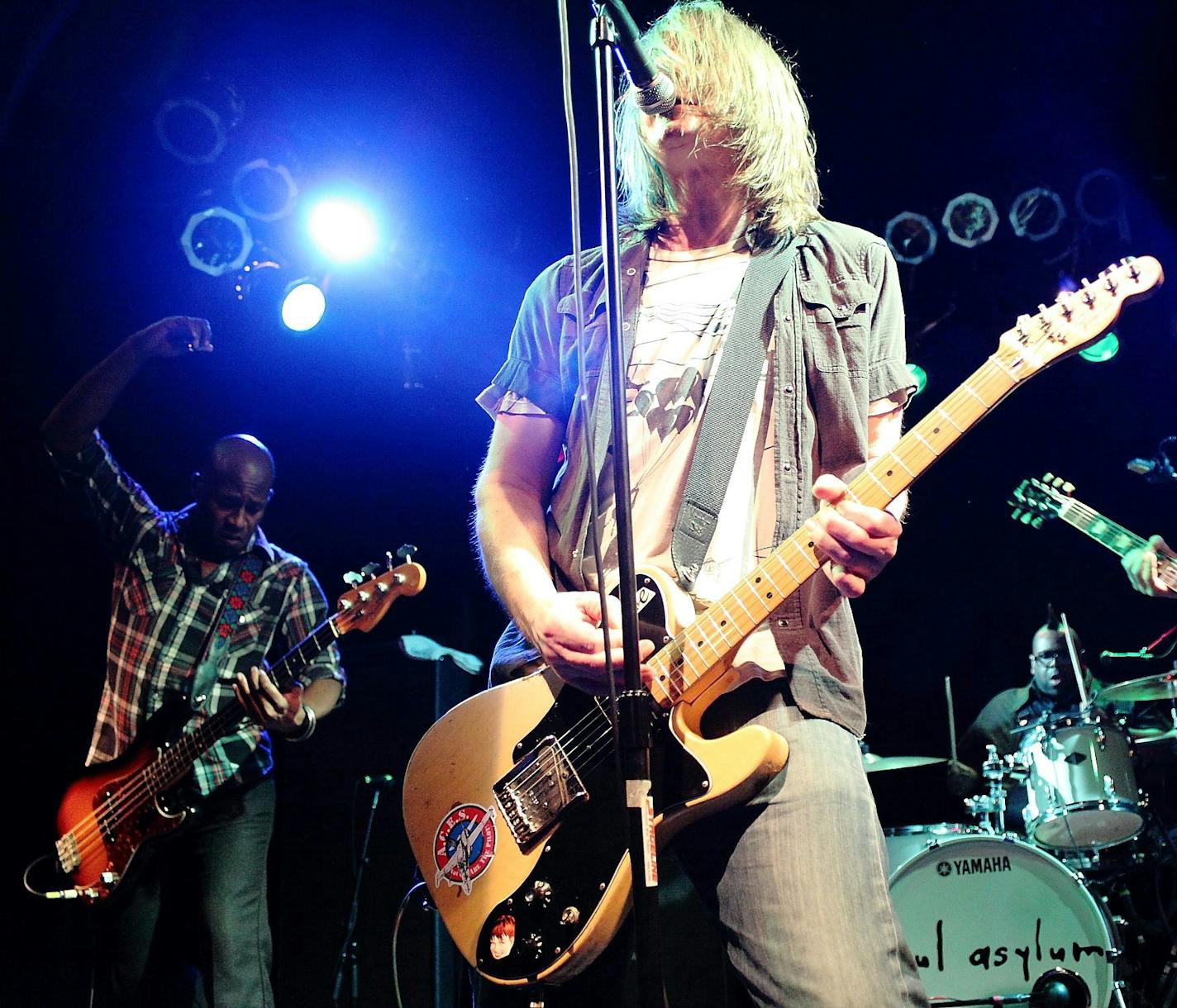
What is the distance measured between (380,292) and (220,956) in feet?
12.5

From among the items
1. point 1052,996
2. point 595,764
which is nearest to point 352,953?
point 1052,996

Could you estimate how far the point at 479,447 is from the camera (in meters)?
6.74

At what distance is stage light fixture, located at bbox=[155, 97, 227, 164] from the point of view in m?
5.37

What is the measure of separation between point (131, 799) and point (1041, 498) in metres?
5.81

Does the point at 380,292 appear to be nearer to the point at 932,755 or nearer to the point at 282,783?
the point at 282,783

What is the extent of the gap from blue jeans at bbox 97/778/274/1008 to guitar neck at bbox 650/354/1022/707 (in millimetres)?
2883

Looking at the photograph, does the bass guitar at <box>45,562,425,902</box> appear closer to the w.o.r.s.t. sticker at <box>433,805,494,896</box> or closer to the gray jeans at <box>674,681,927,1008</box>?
the w.o.r.s.t. sticker at <box>433,805,494,896</box>

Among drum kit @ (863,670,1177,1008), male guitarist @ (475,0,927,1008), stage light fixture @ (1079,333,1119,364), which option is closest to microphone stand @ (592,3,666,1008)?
male guitarist @ (475,0,927,1008)

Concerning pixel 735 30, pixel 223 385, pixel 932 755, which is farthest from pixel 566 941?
pixel 932 755

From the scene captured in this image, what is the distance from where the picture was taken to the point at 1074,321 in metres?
2.06

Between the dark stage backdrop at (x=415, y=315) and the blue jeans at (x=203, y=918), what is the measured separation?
87 centimetres

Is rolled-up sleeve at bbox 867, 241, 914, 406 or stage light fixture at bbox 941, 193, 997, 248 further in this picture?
stage light fixture at bbox 941, 193, 997, 248

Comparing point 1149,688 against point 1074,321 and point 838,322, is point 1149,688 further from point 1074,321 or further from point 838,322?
point 838,322

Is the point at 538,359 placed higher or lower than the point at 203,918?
higher
